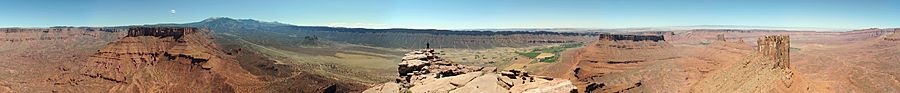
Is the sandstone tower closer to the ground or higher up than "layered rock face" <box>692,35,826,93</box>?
higher up

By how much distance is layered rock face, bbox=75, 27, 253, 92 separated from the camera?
149ft

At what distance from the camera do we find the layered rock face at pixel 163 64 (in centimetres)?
4550

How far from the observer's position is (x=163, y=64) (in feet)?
165

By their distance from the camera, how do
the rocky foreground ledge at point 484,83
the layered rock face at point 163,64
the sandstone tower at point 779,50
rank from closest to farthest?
1. the rocky foreground ledge at point 484,83
2. the sandstone tower at point 779,50
3. the layered rock face at point 163,64

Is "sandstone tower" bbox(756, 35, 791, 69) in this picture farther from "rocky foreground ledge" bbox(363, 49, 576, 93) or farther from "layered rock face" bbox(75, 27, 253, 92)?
"layered rock face" bbox(75, 27, 253, 92)

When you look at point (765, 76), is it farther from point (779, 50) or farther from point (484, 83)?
point (484, 83)

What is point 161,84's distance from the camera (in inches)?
1820

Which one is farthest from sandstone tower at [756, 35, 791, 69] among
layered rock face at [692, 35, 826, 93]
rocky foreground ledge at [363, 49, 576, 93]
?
rocky foreground ledge at [363, 49, 576, 93]

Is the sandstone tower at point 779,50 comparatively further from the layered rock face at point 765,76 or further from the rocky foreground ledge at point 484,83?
the rocky foreground ledge at point 484,83

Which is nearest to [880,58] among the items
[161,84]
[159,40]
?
[161,84]

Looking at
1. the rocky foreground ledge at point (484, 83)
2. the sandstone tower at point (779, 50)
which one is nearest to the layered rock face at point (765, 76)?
the sandstone tower at point (779, 50)

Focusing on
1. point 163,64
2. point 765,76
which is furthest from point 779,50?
point 163,64

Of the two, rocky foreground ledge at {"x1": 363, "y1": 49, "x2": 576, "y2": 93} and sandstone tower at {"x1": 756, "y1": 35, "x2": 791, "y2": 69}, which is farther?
sandstone tower at {"x1": 756, "y1": 35, "x2": 791, "y2": 69}

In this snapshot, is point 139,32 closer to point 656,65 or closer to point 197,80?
point 197,80
